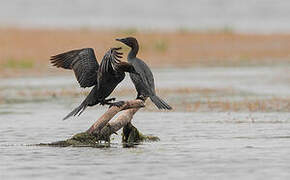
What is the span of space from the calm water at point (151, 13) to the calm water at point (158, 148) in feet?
91.9

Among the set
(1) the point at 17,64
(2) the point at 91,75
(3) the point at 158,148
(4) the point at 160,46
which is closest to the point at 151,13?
(4) the point at 160,46

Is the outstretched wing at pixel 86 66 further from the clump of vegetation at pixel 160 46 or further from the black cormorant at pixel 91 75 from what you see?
the clump of vegetation at pixel 160 46

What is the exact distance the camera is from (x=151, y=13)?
179ft

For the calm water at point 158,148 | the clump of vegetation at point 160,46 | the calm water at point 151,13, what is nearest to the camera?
the calm water at point 158,148

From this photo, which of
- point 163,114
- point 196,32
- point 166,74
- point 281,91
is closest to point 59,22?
point 196,32

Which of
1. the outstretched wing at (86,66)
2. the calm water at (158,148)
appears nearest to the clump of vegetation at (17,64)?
the calm water at (158,148)

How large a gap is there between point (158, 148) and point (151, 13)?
1636 inches

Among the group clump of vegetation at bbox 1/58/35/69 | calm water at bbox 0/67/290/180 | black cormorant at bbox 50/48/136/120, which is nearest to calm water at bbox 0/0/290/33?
clump of vegetation at bbox 1/58/35/69

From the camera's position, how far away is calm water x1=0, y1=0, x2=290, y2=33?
49875 mm

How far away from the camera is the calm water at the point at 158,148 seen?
11167mm

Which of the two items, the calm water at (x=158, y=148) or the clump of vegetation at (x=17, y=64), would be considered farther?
the clump of vegetation at (x=17, y=64)

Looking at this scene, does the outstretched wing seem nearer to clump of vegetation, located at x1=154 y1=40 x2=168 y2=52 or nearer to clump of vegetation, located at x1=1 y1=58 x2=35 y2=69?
clump of vegetation, located at x1=1 y1=58 x2=35 y2=69

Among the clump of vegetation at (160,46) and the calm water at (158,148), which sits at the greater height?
the clump of vegetation at (160,46)

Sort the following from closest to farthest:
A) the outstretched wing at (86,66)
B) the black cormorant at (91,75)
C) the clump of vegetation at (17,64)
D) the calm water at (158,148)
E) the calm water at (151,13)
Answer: the calm water at (158,148), the black cormorant at (91,75), the outstretched wing at (86,66), the clump of vegetation at (17,64), the calm water at (151,13)
